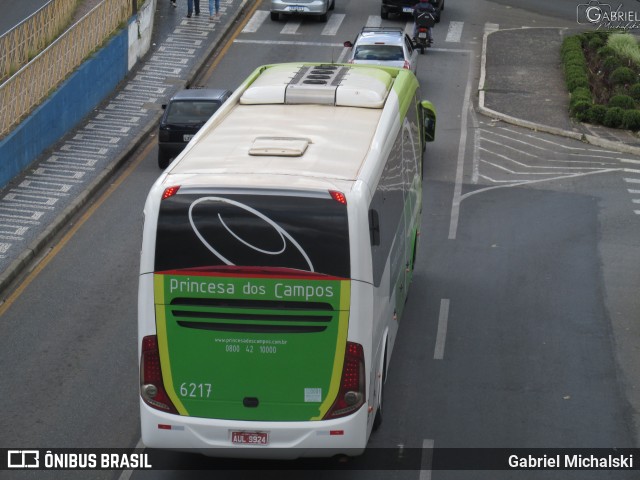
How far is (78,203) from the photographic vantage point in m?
22.9

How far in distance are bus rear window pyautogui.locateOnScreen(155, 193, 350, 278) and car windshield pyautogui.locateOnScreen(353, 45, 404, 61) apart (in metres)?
20.7

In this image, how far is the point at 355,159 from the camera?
12648 mm

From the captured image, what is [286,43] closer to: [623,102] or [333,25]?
[333,25]

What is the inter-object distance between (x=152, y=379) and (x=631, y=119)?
20.7m

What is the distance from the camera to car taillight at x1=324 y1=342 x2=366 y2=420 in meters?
11.5

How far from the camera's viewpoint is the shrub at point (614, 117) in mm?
29609

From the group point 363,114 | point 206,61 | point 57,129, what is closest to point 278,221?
point 363,114

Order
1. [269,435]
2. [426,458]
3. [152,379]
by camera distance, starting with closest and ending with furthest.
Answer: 1. [269,435]
2. [152,379]
3. [426,458]

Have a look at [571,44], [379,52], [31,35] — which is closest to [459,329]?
[379,52]

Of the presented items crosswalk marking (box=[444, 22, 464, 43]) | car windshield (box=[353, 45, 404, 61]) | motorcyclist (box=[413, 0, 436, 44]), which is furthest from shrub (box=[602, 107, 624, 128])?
crosswalk marking (box=[444, 22, 464, 43])

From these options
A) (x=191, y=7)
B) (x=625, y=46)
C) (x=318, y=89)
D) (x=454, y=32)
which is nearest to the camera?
(x=318, y=89)

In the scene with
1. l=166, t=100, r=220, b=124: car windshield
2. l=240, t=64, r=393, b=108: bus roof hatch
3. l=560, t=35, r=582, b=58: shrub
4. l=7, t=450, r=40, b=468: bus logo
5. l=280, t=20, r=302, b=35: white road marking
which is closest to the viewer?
l=7, t=450, r=40, b=468: bus logo

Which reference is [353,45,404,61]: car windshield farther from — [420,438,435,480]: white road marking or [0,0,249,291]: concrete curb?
[420,438,435,480]: white road marking

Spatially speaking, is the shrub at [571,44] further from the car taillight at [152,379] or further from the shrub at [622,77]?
the car taillight at [152,379]
